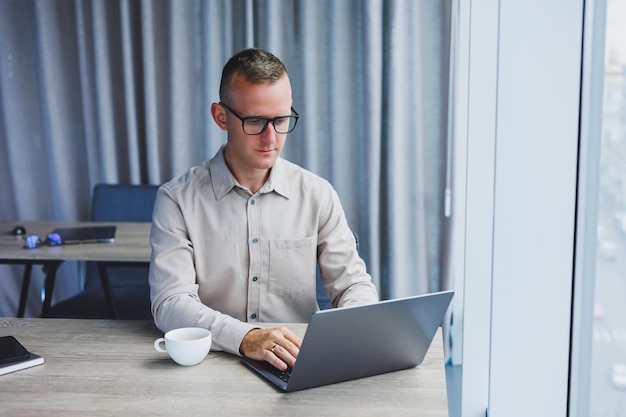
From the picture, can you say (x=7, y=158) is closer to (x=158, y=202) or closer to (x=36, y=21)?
(x=36, y=21)

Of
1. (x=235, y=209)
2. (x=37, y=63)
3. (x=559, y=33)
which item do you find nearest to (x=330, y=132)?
(x=37, y=63)

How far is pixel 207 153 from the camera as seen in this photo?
13.2 ft

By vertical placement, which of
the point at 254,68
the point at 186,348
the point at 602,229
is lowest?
the point at 186,348

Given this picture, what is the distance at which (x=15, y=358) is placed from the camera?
1.53 metres

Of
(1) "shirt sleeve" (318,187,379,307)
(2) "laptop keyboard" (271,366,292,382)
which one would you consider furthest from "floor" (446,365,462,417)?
(2) "laptop keyboard" (271,366,292,382)

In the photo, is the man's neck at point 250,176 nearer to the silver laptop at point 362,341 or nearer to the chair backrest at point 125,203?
the silver laptop at point 362,341

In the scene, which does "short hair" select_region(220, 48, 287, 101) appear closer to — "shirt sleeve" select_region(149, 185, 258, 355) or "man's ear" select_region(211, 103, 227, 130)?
"man's ear" select_region(211, 103, 227, 130)

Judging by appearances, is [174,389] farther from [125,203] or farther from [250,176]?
[125,203]

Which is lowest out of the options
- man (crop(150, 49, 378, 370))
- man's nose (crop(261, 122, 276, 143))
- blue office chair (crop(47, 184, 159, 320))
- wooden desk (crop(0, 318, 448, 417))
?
blue office chair (crop(47, 184, 159, 320))

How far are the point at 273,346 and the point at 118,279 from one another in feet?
7.43

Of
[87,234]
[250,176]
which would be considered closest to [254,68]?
[250,176]

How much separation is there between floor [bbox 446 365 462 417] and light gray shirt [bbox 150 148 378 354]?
1.15 metres

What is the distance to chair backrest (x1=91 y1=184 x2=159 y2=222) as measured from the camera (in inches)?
141

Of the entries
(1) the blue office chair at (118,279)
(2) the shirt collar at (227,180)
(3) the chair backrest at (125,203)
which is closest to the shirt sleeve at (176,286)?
(2) the shirt collar at (227,180)
